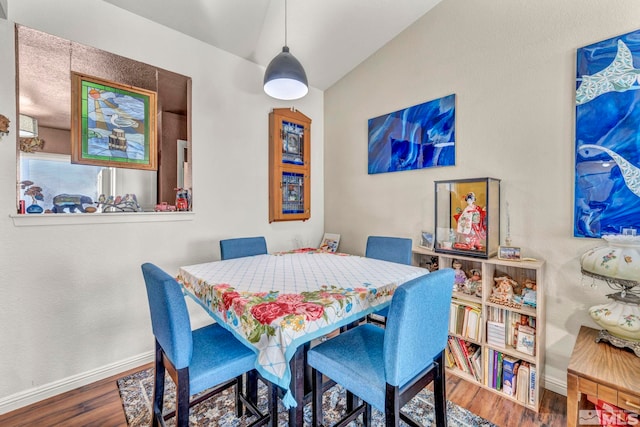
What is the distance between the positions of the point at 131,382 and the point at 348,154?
2.80m

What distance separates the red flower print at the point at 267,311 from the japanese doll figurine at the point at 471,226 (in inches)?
61.6

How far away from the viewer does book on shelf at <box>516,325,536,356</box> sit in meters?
1.83

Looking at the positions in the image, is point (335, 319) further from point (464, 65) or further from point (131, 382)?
point (464, 65)

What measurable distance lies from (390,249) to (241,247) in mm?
1202

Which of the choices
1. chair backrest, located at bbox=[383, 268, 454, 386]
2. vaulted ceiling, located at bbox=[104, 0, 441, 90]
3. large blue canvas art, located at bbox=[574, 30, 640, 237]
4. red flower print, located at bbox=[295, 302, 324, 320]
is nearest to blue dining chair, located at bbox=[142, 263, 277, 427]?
red flower print, located at bbox=[295, 302, 324, 320]

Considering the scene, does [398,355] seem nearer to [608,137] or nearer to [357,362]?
[357,362]

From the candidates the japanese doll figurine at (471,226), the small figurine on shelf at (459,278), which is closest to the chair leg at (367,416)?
the small figurine on shelf at (459,278)

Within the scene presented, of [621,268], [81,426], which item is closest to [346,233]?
[621,268]

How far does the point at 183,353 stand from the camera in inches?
46.9

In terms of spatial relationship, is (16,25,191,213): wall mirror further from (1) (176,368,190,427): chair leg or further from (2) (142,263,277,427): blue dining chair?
(1) (176,368,190,427): chair leg

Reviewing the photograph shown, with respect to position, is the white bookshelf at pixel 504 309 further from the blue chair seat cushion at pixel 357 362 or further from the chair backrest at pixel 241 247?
the chair backrest at pixel 241 247

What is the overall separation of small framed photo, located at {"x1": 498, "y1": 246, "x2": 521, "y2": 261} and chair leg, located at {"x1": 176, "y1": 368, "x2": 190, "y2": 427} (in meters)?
2.03

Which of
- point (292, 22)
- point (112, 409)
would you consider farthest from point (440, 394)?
point (292, 22)

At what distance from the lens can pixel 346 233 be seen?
11.1ft
